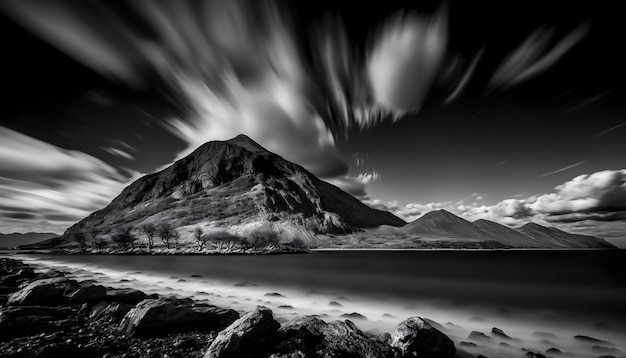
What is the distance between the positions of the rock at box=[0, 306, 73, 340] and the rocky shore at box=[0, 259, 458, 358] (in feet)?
0.09

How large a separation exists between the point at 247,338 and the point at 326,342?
3.12 metres

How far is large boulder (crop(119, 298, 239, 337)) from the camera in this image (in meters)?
11.4

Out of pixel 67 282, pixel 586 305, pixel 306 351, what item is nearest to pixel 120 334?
pixel 306 351

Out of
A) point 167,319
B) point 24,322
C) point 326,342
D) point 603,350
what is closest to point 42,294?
point 24,322

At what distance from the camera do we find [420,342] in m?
10.7

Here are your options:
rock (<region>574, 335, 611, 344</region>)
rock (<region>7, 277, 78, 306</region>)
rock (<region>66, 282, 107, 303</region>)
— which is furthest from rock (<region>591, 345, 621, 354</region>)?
rock (<region>7, 277, 78, 306</region>)

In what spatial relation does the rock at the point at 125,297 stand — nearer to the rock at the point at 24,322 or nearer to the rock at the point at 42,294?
the rock at the point at 24,322

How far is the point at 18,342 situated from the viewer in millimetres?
10023

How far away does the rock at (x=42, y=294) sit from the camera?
16344 millimetres

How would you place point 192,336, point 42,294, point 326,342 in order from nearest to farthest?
point 326,342 → point 192,336 → point 42,294

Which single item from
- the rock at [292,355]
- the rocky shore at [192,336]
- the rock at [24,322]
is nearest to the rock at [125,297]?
the rocky shore at [192,336]

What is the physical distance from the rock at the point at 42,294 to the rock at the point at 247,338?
14995mm

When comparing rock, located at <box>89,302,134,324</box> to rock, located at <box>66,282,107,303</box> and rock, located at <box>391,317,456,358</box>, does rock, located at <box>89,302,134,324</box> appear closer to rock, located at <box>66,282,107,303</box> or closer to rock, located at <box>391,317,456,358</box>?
rock, located at <box>66,282,107,303</box>

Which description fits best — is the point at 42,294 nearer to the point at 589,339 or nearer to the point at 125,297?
the point at 125,297
